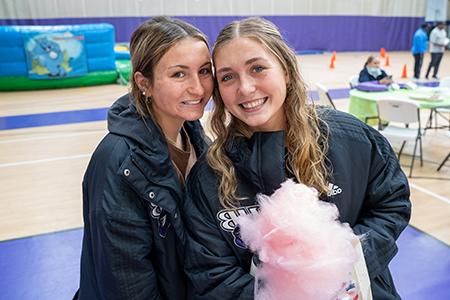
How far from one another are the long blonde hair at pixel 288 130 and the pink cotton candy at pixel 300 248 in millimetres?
228

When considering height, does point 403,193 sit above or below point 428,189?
above

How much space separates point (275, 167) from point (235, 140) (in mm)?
196

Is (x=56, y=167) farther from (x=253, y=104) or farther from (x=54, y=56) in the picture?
(x=54, y=56)

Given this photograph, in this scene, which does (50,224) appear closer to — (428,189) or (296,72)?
(296,72)

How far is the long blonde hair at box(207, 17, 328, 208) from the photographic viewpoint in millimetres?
1319

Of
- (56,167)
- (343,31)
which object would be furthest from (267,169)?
(343,31)

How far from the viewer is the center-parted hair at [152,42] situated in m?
1.40

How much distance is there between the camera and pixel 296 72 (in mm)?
1426

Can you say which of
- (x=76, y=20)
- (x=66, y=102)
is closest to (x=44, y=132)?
(x=66, y=102)

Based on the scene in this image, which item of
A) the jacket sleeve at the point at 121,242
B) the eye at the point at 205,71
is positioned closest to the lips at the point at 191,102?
the eye at the point at 205,71

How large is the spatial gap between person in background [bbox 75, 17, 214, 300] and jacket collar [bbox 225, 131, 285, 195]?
0.76 feet

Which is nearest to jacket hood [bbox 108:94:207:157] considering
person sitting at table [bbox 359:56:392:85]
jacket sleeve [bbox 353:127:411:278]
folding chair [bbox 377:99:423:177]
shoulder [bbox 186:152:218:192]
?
shoulder [bbox 186:152:218:192]

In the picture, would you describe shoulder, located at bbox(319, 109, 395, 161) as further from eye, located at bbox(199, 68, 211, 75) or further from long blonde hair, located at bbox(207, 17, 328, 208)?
eye, located at bbox(199, 68, 211, 75)

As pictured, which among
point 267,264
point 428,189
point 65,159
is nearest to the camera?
point 267,264
